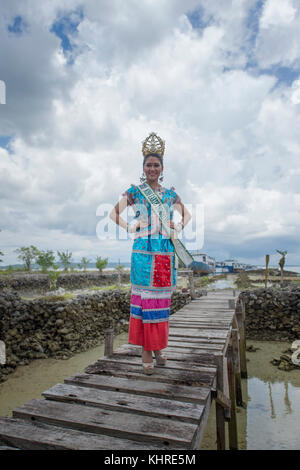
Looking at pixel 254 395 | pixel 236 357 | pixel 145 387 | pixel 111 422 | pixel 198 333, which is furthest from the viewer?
pixel 254 395

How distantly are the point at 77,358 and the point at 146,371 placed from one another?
6.11 metres

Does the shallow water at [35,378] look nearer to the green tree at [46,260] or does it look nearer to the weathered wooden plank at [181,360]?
the weathered wooden plank at [181,360]

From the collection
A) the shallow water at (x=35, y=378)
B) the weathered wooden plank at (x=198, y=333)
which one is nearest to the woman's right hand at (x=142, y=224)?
the weathered wooden plank at (x=198, y=333)

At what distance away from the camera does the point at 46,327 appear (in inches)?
361

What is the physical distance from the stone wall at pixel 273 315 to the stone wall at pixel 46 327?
6016 millimetres

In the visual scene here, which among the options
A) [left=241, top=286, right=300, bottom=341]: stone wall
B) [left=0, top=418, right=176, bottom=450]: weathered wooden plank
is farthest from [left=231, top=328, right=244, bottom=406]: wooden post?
[left=241, top=286, right=300, bottom=341]: stone wall

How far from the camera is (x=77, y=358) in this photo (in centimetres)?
869

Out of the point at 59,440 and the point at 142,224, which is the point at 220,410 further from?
the point at 142,224

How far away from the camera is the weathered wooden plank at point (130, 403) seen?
2.45 m

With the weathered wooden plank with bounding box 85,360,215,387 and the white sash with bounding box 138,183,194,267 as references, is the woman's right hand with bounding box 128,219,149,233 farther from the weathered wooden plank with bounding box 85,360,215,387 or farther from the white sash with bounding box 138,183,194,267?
the weathered wooden plank with bounding box 85,360,215,387

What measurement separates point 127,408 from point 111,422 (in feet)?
0.90

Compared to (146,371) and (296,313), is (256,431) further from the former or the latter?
(296,313)

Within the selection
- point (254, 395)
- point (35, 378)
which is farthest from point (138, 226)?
point (35, 378)

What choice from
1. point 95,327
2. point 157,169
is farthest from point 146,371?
point 95,327
